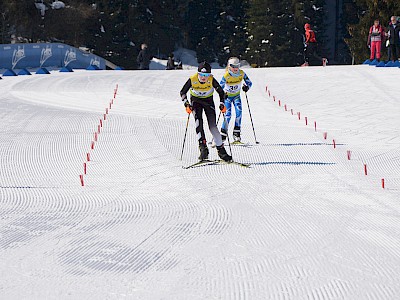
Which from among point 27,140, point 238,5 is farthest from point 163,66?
point 27,140

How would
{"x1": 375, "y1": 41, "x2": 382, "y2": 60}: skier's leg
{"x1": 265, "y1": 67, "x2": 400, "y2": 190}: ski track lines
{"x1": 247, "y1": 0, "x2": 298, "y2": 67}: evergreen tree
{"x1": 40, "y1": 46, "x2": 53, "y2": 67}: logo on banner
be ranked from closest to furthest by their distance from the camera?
{"x1": 265, "y1": 67, "x2": 400, "y2": 190}: ski track lines → {"x1": 375, "y1": 41, "x2": 382, "y2": 60}: skier's leg → {"x1": 40, "y1": 46, "x2": 53, "y2": 67}: logo on banner → {"x1": 247, "y1": 0, "x2": 298, "y2": 67}: evergreen tree

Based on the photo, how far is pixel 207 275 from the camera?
285 inches

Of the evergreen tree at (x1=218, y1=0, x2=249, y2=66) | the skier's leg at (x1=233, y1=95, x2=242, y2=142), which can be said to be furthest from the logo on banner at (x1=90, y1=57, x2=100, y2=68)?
the skier's leg at (x1=233, y1=95, x2=242, y2=142)

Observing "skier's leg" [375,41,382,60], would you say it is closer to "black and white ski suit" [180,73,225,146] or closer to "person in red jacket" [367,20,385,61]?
"person in red jacket" [367,20,385,61]

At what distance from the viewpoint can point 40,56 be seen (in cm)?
3481

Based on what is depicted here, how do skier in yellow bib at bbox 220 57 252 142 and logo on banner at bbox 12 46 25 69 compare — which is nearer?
skier in yellow bib at bbox 220 57 252 142

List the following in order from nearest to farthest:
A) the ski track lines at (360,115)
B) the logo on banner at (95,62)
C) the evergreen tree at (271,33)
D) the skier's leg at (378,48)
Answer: the ski track lines at (360,115), the skier's leg at (378,48), the logo on banner at (95,62), the evergreen tree at (271,33)

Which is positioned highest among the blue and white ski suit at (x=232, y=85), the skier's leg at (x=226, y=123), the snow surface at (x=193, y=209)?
the blue and white ski suit at (x=232, y=85)

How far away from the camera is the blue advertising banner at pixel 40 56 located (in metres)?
33.6

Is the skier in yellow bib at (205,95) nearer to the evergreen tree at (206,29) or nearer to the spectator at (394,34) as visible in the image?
the spectator at (394,34)

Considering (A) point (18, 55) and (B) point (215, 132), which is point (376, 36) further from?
(A) point (18, 55)

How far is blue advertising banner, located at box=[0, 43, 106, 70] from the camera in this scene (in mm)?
33562

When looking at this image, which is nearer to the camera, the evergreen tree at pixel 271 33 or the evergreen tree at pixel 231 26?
the evergreen tree at pixel 271 33

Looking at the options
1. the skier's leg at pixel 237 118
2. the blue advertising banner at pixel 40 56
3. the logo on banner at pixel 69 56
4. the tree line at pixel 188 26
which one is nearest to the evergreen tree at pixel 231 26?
the tree line at pixel 188 26
